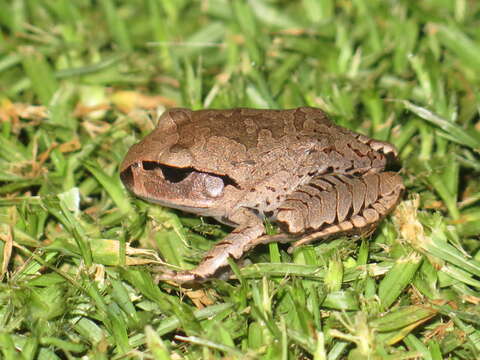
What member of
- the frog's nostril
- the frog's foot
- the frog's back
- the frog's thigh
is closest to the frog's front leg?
the frog's foot

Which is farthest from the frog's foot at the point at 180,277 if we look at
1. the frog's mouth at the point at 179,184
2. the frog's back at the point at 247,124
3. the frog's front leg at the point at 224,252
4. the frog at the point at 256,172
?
the frog's back at the point at 247,124

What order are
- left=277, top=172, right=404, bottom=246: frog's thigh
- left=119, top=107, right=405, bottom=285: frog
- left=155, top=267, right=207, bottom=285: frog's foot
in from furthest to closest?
1. left=119, top=107, right=405, bottom=285: frog
2. left=277, top=172, right=404, bottom=246: frog's thigh
3. left=155, top=267, right=207, bottom=285: frog's foot

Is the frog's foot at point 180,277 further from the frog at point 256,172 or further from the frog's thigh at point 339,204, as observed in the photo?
the frog's thigh at point 339,204

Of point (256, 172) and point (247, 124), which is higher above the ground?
point (247, 124)

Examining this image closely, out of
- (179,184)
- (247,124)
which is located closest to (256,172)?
(247,124)

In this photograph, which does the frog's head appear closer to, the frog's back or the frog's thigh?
the frog's back

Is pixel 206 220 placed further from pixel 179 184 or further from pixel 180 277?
pixel 180 277

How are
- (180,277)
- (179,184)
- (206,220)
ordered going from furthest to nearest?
(206,220)
(179,184)
(180,277)
